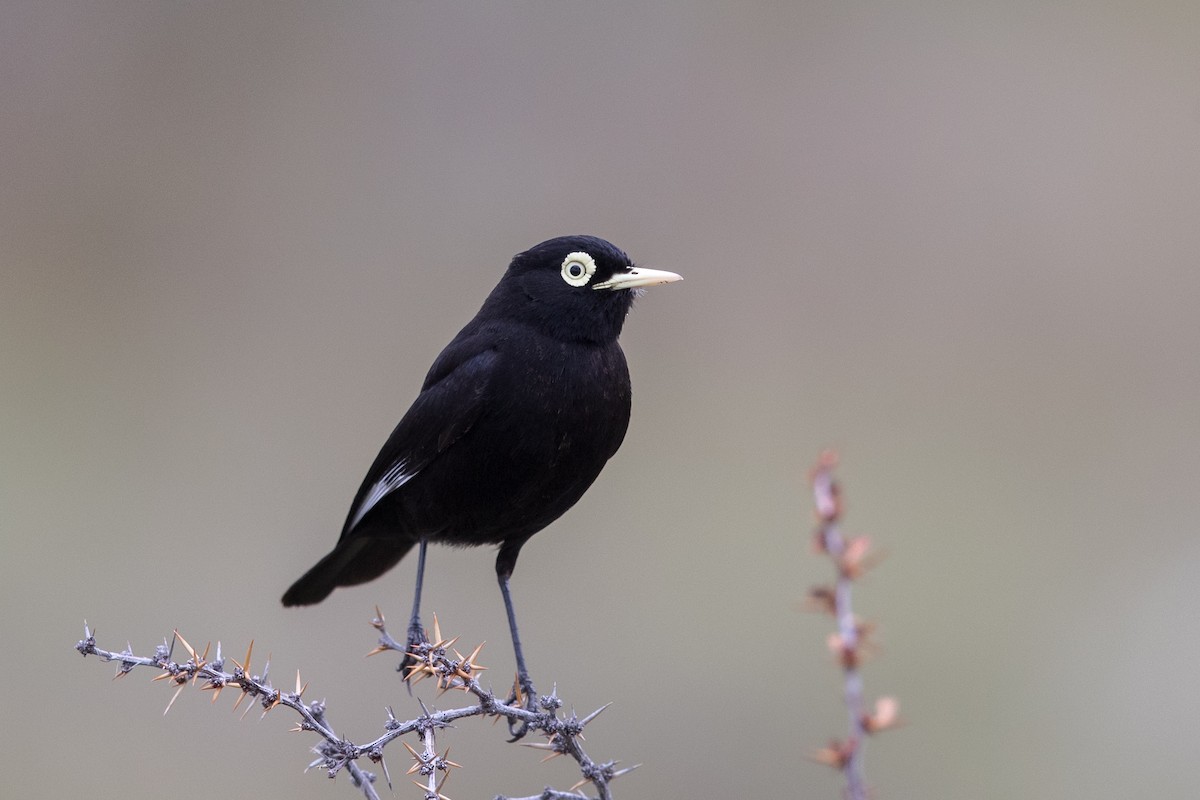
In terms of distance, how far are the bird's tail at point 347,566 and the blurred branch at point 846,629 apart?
3563 mm

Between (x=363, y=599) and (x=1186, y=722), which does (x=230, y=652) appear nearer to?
Result: (x=363, y=599)

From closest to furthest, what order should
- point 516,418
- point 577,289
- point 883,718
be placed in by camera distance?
point 883,718, point 516,418, point 577,289

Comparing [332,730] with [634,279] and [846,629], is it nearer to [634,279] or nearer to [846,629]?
[634,279]

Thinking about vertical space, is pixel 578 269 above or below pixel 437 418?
above

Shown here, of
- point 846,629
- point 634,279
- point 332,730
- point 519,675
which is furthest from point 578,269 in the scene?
point 846,629

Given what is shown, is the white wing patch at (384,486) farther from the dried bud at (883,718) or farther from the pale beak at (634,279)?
the dried bud at (883,718)

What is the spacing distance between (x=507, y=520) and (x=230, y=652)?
4683 millimetres

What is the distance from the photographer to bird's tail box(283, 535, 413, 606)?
4.84 metres

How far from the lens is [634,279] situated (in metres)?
4.36

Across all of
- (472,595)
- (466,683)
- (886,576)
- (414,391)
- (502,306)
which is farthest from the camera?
(414,391)

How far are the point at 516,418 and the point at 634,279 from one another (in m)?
0.66

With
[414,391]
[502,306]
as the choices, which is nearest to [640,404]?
[414,391]

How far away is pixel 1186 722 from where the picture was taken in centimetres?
843

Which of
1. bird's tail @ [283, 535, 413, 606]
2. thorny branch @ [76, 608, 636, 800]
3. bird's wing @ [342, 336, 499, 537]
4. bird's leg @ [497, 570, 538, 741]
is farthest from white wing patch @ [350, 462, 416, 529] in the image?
thorny branch @ [76, 608, 636, 800]
